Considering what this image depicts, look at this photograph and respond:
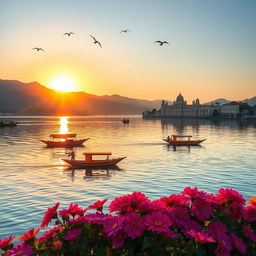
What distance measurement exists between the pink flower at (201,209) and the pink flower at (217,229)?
179mm

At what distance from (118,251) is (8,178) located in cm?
2919

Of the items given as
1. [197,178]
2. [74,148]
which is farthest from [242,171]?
[74,148]

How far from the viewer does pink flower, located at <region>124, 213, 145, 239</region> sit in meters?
4.03

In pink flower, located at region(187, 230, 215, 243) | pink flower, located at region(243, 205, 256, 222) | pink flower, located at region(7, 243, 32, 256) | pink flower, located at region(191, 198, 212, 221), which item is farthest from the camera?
pink flower, located at region(243, 205, 256, 222)

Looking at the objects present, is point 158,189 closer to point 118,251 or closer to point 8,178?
point 8,178

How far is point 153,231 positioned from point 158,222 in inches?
8.0

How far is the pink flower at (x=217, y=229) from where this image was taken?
4.24 metres

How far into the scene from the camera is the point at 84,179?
30594 mm

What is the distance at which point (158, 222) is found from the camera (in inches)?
159

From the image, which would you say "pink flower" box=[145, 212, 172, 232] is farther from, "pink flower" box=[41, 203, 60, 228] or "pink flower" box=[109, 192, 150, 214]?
"pink flower" box=[41, 203, 60, 228]

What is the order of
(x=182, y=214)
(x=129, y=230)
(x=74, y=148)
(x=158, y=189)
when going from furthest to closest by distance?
(x=74, y=148), (x=158, y=189), (x=182, y=214), (x=129, y=230)

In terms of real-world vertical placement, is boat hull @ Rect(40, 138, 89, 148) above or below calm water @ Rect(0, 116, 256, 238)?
below

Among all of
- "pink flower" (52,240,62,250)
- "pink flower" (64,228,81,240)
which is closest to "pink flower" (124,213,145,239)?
"pink flower" (64,228,81,240)

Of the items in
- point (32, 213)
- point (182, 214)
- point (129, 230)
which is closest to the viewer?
point (129, 230)
